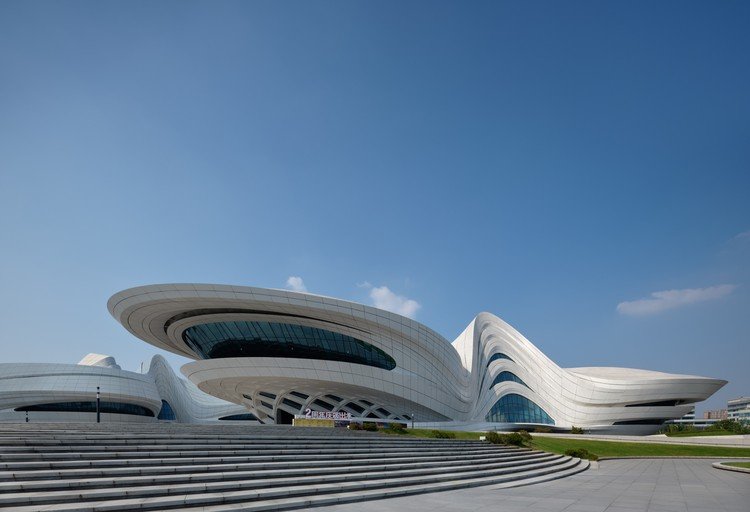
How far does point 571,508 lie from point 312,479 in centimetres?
755

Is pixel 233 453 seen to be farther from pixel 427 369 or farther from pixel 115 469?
pixel 427 369

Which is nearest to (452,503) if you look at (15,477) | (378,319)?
(15,477)

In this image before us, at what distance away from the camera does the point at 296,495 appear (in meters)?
13.1

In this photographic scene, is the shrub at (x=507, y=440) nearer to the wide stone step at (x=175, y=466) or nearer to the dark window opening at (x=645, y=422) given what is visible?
the wide stone step at (x=175, y=466)

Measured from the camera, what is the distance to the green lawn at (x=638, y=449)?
31900 millimetres

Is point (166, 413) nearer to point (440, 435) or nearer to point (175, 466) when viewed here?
point (440, 435)

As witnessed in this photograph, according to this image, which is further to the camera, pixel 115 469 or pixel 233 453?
Result: pixel 233 453

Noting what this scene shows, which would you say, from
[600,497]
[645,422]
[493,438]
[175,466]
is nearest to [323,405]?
[493,438]

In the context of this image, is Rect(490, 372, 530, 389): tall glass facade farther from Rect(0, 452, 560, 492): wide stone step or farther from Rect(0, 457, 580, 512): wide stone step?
Rect(0, 457, 580, 512): wide stone step

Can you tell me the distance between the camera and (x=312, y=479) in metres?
14.5

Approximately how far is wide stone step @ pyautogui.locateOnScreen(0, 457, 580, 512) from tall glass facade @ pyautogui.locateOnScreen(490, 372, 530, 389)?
41795 millimetres

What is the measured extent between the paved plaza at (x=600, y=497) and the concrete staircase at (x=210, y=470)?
3.90ft

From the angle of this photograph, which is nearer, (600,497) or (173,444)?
(600,497)

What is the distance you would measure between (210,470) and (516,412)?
49.9 meters
